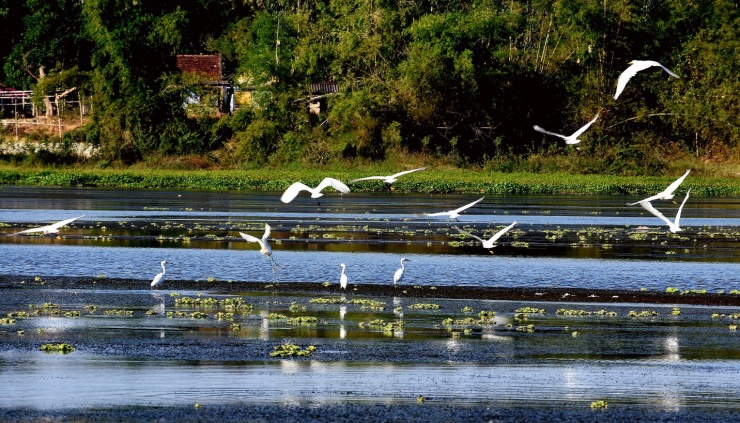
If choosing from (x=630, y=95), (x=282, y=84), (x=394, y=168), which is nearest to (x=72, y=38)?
(x=282, y=84)

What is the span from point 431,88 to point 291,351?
48721 millimetres

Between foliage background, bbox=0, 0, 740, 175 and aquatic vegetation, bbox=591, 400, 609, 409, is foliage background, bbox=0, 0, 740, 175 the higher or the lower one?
the higher one

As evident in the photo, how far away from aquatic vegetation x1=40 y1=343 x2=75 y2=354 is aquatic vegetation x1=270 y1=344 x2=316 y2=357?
2.61 m

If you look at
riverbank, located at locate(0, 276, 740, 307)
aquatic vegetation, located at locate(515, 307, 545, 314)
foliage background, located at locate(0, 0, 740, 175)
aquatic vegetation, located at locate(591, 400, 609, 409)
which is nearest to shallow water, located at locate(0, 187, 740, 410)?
aquatic vegetation, located at locate(591, 400, 609, 409)

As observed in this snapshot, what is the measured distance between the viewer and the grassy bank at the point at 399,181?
187 ft

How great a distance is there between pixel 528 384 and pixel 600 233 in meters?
21.6

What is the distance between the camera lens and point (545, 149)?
65.4 meters

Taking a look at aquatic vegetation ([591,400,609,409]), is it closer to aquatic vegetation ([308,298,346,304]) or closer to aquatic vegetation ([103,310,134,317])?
aquatic vegetation ([308,298,346,304])

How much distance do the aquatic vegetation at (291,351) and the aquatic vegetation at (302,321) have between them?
2015 mm

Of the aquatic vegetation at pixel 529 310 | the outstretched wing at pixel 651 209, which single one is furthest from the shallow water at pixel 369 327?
the outstretched wing at pixel 651 209

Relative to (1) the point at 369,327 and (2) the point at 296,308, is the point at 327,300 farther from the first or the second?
(1) the point at 369,327

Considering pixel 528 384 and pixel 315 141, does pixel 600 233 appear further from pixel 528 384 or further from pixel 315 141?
pixel 315 141

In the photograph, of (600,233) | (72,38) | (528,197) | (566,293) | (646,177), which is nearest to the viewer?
(566,293)

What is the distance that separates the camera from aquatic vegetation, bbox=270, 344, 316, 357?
1534cm
